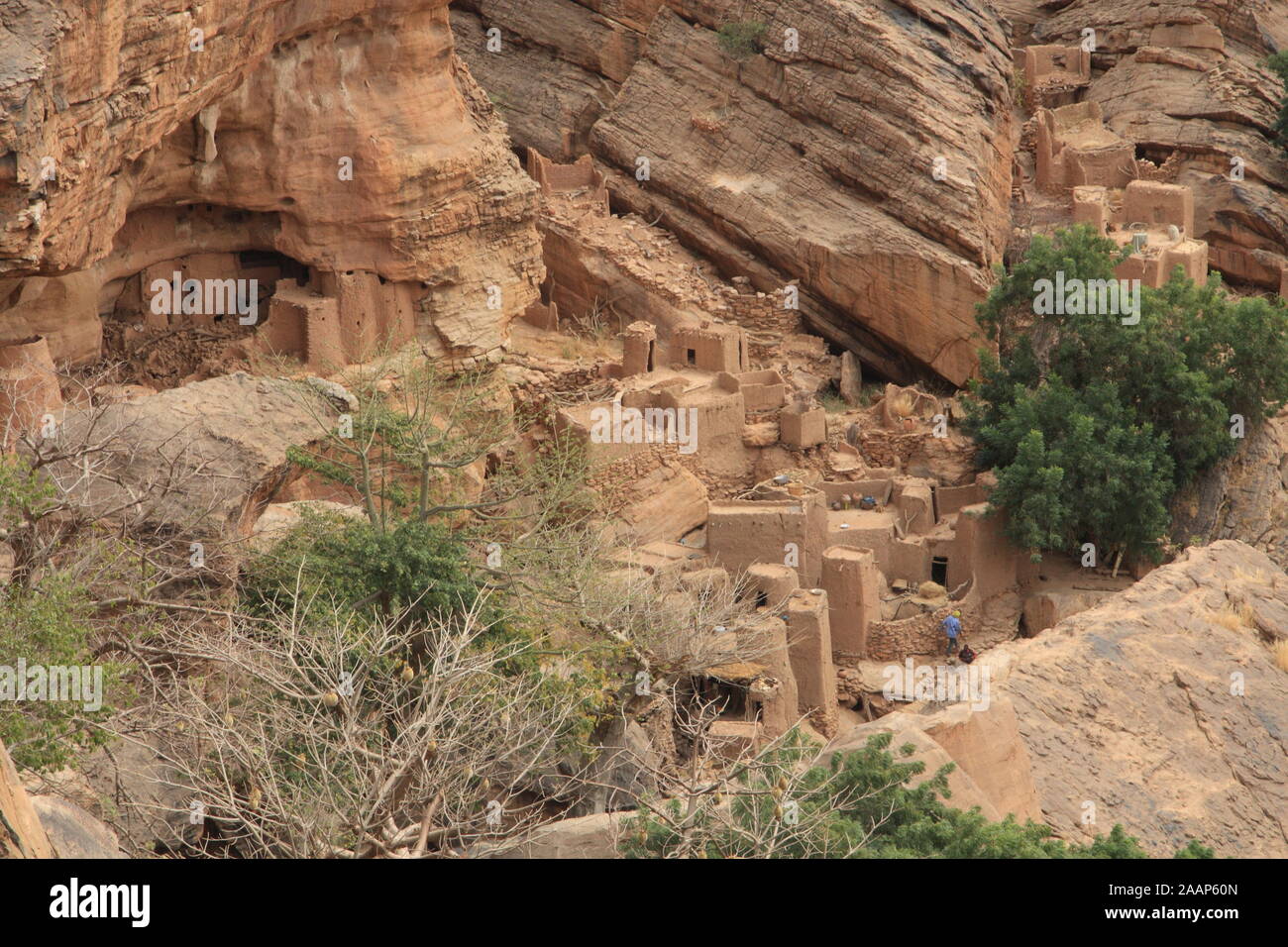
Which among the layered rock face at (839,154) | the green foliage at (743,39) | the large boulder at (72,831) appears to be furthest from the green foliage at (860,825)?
the green foliage at (743,39)

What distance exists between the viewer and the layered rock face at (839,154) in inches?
1283

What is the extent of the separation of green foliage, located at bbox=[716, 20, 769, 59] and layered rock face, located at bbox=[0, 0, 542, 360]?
24.3 feet

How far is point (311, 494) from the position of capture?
2459 cm

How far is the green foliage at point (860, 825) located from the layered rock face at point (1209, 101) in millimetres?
23941

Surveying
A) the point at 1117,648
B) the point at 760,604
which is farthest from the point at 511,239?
the point at 1117,648

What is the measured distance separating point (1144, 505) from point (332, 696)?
15.8 m

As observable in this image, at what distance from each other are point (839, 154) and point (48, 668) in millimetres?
21329

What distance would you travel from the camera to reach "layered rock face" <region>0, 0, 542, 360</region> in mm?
21188

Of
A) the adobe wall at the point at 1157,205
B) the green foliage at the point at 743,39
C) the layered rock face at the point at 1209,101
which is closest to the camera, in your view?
the adobe wall at the point at 1157,205

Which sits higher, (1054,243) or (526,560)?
(1054,243)

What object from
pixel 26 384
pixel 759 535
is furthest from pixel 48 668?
pixel 759 535

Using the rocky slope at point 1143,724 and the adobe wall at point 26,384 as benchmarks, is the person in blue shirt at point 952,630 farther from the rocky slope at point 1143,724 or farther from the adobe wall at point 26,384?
the adobe wall at point 26,384

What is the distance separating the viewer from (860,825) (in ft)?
45.0
